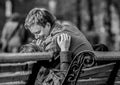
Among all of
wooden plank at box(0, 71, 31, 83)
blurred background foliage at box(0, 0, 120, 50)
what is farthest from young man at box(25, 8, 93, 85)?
blurred background foliage at box(0, 0, 120, 50)

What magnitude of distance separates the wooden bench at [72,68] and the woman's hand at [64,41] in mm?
217

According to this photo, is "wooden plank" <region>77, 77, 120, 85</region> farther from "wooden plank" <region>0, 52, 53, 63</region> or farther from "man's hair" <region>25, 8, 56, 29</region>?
"man's hair" <region>25, 8, 56, 29</region>

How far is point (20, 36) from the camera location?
11375 millimetres

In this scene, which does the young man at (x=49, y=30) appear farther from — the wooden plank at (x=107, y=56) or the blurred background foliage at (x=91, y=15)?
the blurred background foliage at (x=91, y=15)

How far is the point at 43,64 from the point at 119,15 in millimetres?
26745

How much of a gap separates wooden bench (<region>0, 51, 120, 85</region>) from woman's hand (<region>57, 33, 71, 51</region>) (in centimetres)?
22

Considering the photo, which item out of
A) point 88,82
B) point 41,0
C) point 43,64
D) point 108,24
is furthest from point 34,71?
point 41,0

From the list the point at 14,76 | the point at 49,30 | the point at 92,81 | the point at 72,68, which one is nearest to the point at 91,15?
the point at 49,30

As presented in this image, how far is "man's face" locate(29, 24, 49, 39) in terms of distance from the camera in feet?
12.9

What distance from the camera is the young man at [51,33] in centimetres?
374

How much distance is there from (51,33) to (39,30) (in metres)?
0.14

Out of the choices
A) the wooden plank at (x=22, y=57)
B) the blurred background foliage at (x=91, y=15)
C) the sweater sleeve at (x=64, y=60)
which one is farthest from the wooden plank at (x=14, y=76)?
the blurred background foliage at (x=91, y=15)

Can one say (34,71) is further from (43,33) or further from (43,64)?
(43,33)

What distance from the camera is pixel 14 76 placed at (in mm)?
3340
